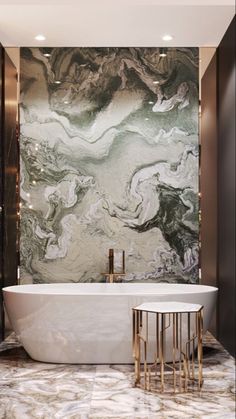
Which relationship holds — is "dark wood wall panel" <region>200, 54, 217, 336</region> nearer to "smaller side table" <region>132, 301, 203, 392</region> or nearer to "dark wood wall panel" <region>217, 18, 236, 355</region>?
"dark wood wall panel" <region>217, 18, 236, 355</region>

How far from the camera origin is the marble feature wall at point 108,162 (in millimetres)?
5406

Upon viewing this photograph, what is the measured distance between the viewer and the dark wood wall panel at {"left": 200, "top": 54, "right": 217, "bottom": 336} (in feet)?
16.2

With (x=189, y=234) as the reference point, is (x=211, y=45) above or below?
above

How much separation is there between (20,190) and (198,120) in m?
1.66

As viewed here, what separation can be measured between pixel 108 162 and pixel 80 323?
177 centimetres

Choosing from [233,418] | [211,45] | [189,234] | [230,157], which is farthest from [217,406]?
[211,45]

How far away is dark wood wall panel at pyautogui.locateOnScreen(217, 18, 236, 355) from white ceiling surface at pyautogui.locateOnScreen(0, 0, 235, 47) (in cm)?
25

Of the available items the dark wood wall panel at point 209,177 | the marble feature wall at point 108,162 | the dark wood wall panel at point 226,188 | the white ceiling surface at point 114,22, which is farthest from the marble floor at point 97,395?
the white ceiling surface at point 114,22

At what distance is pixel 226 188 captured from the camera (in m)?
4.43

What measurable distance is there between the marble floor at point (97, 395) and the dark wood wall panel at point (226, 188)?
39cm

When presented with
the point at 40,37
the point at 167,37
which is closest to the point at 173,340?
the point at 167,37

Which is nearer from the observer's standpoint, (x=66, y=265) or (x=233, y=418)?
(x=233, y=418)

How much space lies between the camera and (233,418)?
3016mm

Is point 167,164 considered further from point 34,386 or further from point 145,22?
point 34,386
